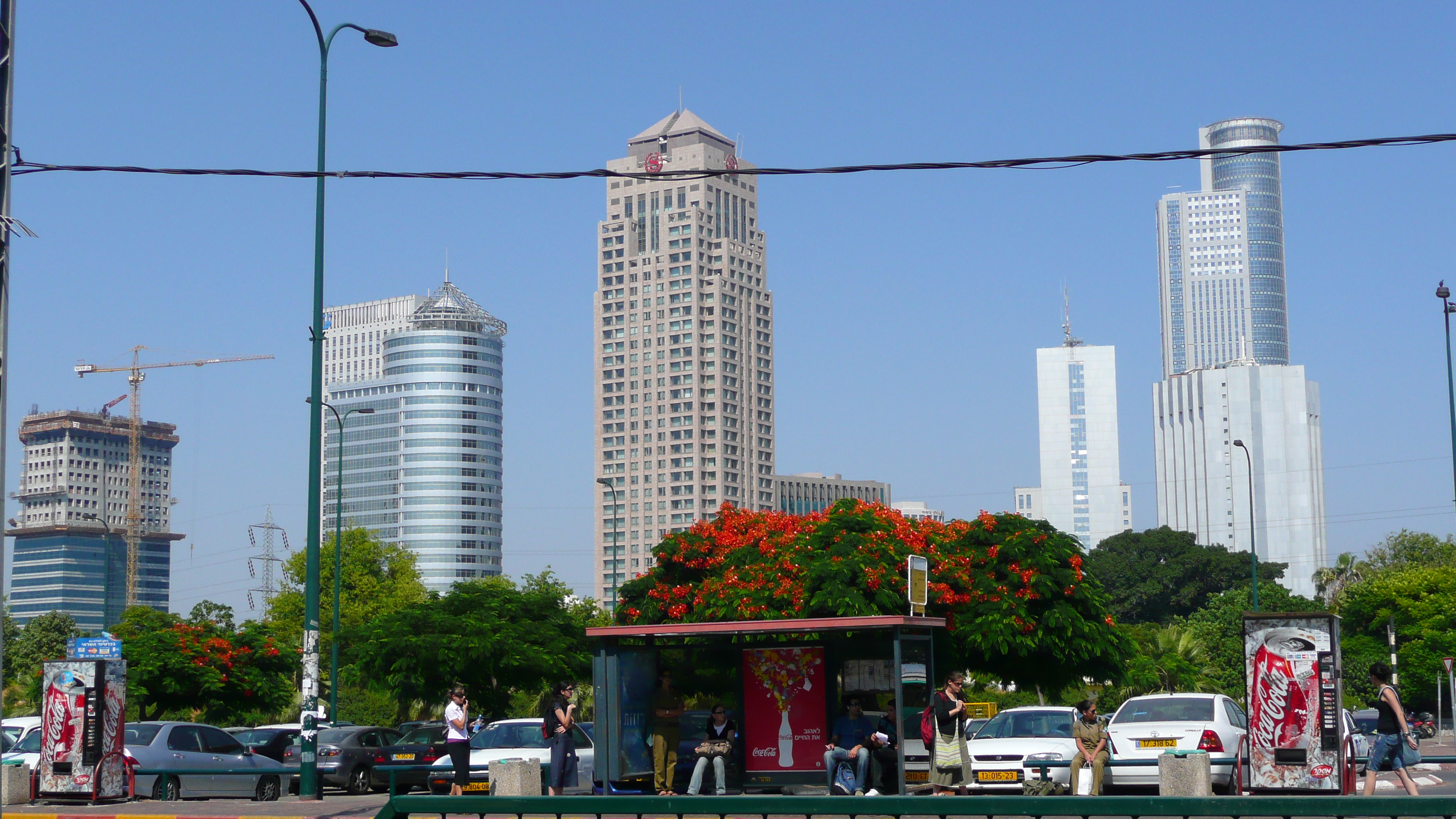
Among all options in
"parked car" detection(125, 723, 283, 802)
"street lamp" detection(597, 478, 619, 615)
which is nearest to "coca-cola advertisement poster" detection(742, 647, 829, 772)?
A: "parked car" detection(125, 723, 283, 802)

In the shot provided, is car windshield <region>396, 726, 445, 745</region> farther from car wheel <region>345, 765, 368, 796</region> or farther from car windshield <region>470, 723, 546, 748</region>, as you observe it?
car windshield <region>470, 723, 546, 748</region>

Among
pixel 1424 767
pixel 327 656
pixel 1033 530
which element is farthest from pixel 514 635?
pixel 1424 767

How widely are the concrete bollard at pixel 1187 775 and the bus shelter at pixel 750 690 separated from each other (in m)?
3.65

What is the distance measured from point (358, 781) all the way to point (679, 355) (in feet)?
543

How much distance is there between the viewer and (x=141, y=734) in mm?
21828

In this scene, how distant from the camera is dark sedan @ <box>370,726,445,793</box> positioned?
23422 millimetres

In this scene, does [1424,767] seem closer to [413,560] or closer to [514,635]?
[514,635]

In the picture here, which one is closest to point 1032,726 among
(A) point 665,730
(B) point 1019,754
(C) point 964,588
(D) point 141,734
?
(B) point 1019,754

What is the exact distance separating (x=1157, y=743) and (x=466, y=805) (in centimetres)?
1441

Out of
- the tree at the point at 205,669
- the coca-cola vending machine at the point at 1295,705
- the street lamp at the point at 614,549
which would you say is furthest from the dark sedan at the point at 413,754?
the street lamp at the point at 614,549

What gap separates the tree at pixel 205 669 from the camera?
110ft

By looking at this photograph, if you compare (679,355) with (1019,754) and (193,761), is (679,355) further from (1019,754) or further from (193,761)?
(1019,754)

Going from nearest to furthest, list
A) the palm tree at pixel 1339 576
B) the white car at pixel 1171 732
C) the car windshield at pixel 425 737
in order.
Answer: the white car at pixel 1171 732, the car windshield at pixel 425 737, the palm tree at pixel 1339 576

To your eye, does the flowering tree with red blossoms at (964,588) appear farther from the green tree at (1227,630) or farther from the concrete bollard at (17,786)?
the concrete bollard at (17,786)
